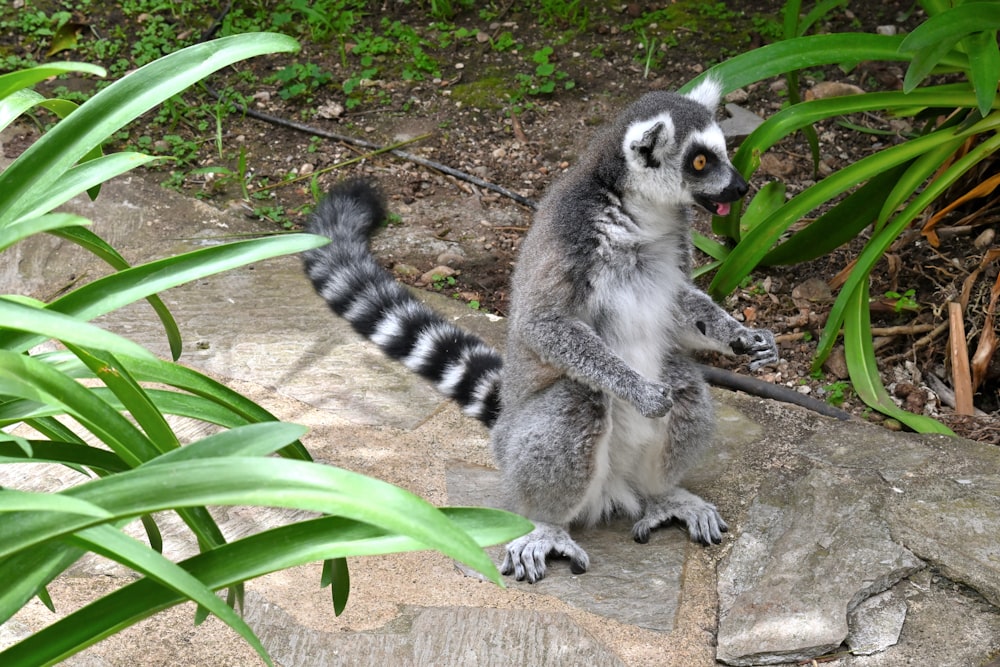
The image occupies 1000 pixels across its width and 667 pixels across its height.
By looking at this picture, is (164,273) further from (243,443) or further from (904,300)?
(904,300)

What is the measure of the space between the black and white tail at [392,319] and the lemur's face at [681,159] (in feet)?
3.47

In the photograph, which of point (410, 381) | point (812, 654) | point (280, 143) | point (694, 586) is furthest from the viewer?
point (280, 143)

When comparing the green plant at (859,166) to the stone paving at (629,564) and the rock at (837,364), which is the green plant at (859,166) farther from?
the stone paving at (629,564)

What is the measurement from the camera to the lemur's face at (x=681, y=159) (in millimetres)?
3588

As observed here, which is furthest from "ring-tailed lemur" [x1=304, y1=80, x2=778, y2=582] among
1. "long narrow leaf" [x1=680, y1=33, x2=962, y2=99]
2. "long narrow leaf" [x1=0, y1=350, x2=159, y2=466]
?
"long narrow leaf" [x1=0, y1=350, x2=159, y2=466]

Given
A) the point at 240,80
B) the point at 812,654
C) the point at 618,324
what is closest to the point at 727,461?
the point at 618,324

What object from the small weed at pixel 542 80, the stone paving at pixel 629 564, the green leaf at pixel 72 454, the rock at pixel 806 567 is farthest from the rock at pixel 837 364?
the green leaf at pixel 72 454

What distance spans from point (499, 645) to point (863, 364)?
2.36 m

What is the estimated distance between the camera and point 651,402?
348 centimetres

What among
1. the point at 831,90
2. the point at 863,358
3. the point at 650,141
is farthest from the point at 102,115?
the point at 831,90

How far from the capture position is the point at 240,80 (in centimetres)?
711

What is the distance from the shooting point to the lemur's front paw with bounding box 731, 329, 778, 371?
3.82m

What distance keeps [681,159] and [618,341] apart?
0.67 metres

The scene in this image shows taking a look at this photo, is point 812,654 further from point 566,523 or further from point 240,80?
point 240,80
